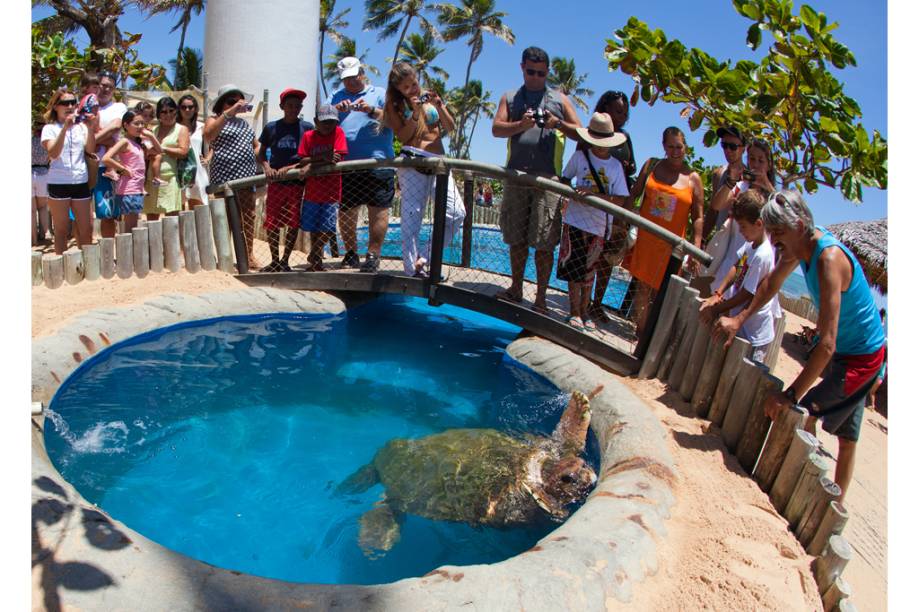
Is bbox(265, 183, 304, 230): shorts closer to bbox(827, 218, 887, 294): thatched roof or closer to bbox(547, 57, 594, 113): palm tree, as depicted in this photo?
bbox(827, 218, 887, 294): thatched roof

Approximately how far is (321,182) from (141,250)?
1740mm

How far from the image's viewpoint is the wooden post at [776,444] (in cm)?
313

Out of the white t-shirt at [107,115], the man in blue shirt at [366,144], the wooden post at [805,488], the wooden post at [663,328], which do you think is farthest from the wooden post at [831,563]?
the white t-shirt at [107,115]

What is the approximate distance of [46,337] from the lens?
4258mm

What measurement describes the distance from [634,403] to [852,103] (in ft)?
13.6

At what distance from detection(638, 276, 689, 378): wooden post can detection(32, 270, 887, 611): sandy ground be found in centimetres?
13

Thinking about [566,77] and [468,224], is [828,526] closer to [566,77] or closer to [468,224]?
[468,224]

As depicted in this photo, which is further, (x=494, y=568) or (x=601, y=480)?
(x=601, y=480)

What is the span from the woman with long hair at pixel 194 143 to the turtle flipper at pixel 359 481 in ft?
13.3

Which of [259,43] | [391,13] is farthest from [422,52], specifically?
[259,43]

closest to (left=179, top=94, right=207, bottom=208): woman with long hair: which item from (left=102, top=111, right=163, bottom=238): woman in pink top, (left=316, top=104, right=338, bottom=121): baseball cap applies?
(left=102, top=111, right=163, bottom=238): woman in pink top

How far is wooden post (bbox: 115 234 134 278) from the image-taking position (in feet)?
18.0

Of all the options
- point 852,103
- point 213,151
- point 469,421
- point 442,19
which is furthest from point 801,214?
point 442,19

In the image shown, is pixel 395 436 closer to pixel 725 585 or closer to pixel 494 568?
pixel 494 568
